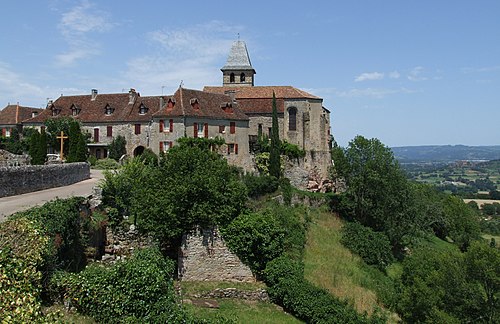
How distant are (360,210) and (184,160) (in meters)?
22.9

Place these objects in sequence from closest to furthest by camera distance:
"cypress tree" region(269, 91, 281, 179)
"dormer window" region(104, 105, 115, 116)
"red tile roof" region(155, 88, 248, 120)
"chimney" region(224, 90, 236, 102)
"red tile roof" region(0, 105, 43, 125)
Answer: "red tile roof" region(155, 88, 248, 120) < "cypress tree" region(269, 91, 281, 179) < "dormer window" region(104, 105, 115, 116) < "chimney" region(224, 90, 236, 102) < "red tile roof" region(0, 105, 43, 125)

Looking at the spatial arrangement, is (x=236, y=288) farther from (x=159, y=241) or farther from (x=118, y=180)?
(x=118, y=180)

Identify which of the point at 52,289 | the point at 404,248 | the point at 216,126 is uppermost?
the point at 216,126

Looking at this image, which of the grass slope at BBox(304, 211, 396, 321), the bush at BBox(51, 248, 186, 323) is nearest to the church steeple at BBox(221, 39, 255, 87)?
the grass slope at BBox(304, 211, 396, 321)

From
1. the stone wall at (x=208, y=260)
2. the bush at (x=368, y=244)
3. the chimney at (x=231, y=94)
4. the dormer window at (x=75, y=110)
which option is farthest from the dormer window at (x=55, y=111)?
the stone wall at (x=208, y=260)

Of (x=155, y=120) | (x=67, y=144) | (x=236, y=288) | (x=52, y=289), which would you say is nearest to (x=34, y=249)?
(x=52, y=289)

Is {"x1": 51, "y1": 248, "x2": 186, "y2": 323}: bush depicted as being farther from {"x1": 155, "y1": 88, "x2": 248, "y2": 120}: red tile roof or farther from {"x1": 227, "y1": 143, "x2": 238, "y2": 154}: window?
{"x1": 227, "y1": 143, "x2": 238, "y2": 154}: window

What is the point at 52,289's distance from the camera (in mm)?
12086

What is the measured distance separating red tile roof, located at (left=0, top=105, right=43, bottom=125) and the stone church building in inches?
108

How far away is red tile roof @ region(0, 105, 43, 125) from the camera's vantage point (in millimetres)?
47312

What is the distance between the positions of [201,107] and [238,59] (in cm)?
2314

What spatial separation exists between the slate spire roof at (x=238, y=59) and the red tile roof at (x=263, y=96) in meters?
12.6

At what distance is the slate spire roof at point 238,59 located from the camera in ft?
199

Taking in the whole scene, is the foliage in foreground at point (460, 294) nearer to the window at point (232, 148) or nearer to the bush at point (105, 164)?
the window at point (232, 148)
